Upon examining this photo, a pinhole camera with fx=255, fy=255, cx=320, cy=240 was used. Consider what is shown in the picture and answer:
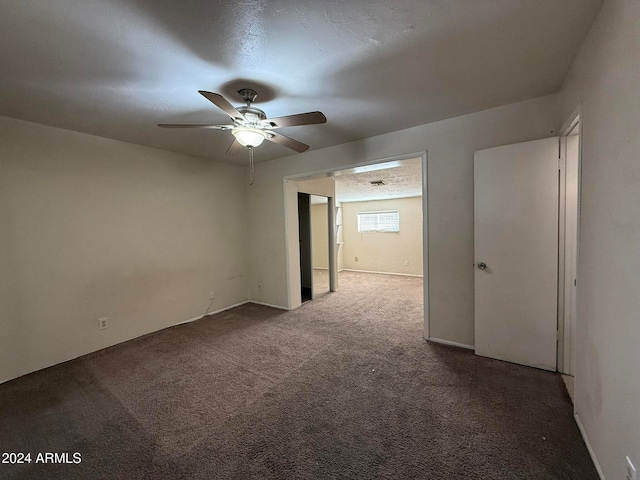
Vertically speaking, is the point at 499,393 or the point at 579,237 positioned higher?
the point at 579,237

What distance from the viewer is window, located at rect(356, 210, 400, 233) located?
708 centimetres

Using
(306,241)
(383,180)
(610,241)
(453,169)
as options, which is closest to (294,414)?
(610,241)

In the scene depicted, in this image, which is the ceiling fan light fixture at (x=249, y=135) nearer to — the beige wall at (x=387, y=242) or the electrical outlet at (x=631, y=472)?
the electrical outlet at (x=631, y=472)

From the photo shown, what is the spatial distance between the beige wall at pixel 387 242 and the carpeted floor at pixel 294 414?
13.7 feet

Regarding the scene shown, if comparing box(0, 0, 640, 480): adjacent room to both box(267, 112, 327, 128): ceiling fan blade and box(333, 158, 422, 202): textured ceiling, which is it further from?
box(333, 158, 422, 202): textured ceiling

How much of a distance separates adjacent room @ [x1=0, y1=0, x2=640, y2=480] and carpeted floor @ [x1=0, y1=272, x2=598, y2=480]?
0.02 metres

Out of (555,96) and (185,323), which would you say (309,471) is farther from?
(555,96)

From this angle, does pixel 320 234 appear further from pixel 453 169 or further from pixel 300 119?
pixel 300 119

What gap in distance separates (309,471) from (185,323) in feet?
9.53

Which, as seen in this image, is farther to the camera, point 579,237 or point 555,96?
point 555,96

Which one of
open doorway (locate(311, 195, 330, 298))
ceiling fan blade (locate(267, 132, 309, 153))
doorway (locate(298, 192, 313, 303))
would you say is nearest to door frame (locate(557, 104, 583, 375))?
ceiling fan blade (locate(267, 132, 309, 153))

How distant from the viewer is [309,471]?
53.4 inches

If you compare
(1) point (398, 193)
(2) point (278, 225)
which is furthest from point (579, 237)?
(1) point (398, 193)

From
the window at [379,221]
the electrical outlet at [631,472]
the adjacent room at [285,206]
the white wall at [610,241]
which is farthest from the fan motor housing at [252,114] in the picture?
the window at [379,221]
